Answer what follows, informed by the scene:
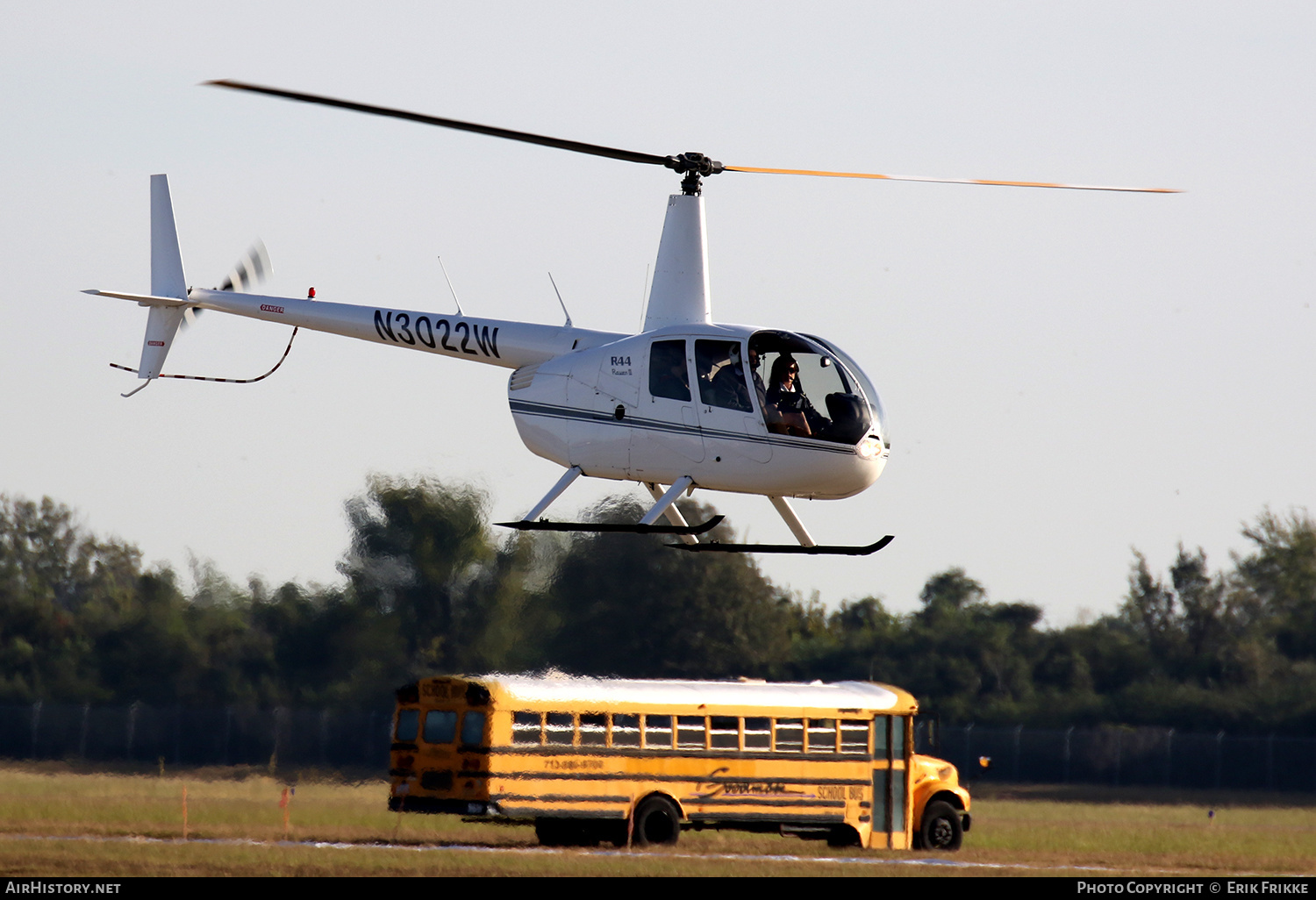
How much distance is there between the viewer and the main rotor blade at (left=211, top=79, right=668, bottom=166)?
47.8 feet

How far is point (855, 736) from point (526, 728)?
4.46 metres

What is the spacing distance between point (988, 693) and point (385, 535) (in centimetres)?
1828

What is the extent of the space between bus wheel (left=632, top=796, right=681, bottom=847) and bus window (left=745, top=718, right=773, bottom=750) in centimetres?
125

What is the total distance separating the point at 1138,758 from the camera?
40750mm

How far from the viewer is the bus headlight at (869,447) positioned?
16.7m

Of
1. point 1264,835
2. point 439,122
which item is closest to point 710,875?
point 439,122

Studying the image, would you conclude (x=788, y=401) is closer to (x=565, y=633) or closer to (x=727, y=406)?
(x=727, y=406)

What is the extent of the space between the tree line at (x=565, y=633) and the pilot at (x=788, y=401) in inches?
724

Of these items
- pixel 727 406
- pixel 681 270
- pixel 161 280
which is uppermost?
pixel 161 280

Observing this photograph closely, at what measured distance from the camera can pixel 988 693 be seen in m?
48.6

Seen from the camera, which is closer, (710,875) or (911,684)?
(710,875)

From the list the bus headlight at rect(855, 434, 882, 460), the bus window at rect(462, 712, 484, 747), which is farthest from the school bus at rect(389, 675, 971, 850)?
the bus headlight at rect(855, 434, 882, 460)

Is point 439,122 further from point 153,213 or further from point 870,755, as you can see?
point 870,755

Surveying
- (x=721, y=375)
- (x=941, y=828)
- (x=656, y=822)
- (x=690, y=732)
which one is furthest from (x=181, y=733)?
(x=721, y=375)
